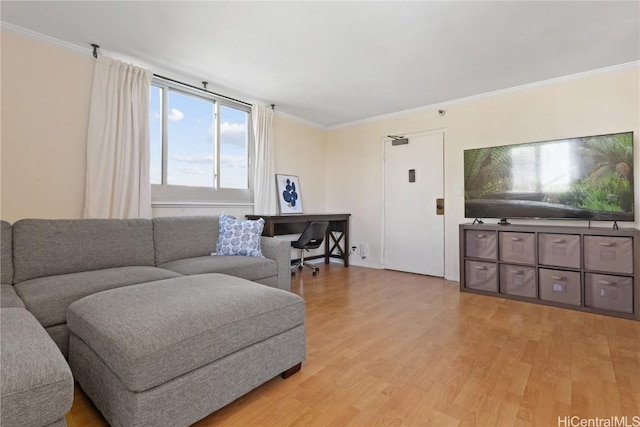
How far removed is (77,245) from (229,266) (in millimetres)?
1119

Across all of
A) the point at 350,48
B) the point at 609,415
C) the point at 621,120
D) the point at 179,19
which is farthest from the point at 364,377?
the point at 621,120

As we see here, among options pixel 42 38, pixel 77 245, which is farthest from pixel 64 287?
pixel 42 38

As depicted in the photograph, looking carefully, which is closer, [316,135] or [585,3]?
[585,3]

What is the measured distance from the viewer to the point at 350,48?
274 centimetres

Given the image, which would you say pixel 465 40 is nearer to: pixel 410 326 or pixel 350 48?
pixel 350 48

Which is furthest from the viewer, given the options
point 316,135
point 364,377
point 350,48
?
point 316,135

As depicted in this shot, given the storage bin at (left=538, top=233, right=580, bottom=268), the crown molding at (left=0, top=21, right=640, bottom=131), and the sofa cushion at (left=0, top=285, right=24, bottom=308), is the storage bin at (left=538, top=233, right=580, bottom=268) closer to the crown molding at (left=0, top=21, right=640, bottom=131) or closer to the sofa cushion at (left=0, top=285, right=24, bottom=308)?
the crown molding at (left=0, top=21, right=640, bottom=131)

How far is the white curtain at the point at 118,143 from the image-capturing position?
2832 mm

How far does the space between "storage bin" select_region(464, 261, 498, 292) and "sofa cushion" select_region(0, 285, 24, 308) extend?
3772 millimetres

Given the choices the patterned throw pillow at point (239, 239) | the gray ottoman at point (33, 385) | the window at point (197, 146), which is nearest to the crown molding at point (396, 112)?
the window at point (197, 146)

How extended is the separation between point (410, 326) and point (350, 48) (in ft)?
7.85

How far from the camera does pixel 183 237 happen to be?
3.02 m

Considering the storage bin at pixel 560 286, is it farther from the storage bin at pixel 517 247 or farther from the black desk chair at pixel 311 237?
the black desk chair at pixel 311 237

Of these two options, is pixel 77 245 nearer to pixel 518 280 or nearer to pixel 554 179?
pixel 518 280
